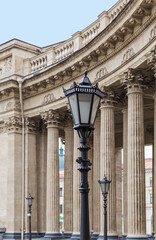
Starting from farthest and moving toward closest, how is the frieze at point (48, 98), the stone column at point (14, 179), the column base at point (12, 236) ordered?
the stone column at point (14, 179) < the column base at point (12, 236) < the frieze at point (48, 98)

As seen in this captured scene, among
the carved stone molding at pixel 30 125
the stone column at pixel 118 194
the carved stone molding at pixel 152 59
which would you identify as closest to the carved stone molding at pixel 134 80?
the carved stone molding at pixel 152 59

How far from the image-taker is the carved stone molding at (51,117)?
37803 mm

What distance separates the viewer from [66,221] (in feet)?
125

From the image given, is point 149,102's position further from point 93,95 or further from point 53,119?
point 93,95

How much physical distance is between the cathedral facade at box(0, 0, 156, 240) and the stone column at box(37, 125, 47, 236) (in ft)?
0.26

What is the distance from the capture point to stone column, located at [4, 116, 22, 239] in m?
38.6

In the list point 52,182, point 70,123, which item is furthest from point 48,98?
point 52,182

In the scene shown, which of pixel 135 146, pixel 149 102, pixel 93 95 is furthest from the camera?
pixel 149 102

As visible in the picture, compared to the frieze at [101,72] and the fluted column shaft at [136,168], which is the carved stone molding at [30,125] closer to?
the frieze at [101,72]

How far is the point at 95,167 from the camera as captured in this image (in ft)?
116

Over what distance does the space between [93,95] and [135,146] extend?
51.6ft

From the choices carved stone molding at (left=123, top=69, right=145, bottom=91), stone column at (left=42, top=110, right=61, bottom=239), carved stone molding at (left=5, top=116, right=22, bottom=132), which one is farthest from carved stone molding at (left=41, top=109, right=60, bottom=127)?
carved stone molding at (left=123, top=69, right=145, bottom=91)

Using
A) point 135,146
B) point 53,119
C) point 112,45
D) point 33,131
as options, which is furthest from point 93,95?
point 33,131

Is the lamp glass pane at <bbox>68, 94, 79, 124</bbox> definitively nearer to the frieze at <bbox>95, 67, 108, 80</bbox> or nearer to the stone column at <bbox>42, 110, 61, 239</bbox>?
the frieze at <bbox>95, 67, 108, 80</bbox>
